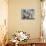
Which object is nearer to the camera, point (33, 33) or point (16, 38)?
point (16, 38)

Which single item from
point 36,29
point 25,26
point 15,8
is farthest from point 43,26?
point 15,8

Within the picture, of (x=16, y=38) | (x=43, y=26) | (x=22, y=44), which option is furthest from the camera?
(x=43, y=26)

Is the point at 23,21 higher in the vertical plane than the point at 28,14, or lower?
lower

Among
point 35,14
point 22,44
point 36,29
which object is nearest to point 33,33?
point 36,29

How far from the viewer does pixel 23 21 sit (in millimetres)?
4250

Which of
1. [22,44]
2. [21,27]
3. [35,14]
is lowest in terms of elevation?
[22,44]

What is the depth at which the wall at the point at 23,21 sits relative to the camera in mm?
4199

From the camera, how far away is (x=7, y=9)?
424 centimetres

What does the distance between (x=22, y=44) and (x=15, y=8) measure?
155 cm

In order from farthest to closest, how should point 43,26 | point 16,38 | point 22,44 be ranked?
point 43,26 < point 16,38 < point 22,44

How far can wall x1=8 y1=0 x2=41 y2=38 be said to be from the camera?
420cm

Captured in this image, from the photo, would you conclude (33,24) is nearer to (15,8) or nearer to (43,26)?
(43,26)

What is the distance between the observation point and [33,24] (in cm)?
422

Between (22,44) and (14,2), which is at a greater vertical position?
(14,2)
